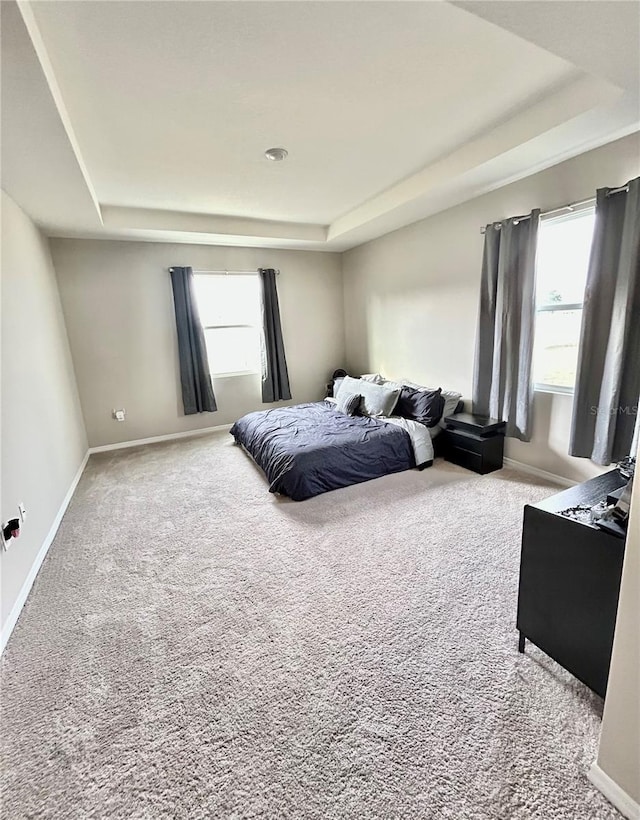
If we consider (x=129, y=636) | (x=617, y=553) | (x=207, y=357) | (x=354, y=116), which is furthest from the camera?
(x=207, y=357)

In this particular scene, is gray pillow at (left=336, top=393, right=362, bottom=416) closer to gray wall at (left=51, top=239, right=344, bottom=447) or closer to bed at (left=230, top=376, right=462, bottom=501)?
bed at (left=230, top=376, right=462, bottom=501)

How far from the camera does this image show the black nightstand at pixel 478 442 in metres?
3.21

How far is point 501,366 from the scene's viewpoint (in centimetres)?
319

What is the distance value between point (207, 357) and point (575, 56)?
417cm

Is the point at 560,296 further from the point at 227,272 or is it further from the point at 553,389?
the point at 227,272

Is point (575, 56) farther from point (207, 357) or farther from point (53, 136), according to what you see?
point (207, 357)

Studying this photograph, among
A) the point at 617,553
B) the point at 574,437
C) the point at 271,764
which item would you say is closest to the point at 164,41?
the point at 617,553

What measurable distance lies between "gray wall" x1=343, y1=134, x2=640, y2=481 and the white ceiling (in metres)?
0.17

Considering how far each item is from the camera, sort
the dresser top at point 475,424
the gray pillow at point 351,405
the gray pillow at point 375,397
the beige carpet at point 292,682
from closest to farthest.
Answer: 1. the beige carpet at point 292,682
2. the dresser top at point 475,424
3. the gray pillow at point 375,397
4. the gray pillow at point 351,405

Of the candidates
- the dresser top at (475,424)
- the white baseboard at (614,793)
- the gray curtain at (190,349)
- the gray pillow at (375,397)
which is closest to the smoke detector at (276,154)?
the gray curtain at (190,349)

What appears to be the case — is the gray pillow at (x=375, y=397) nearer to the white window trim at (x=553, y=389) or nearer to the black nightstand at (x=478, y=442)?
the black nightstand at (x=478, y=442)

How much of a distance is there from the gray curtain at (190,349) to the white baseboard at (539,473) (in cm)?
352

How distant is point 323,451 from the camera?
9.91ft

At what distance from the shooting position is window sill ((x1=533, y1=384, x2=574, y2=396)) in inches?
112
